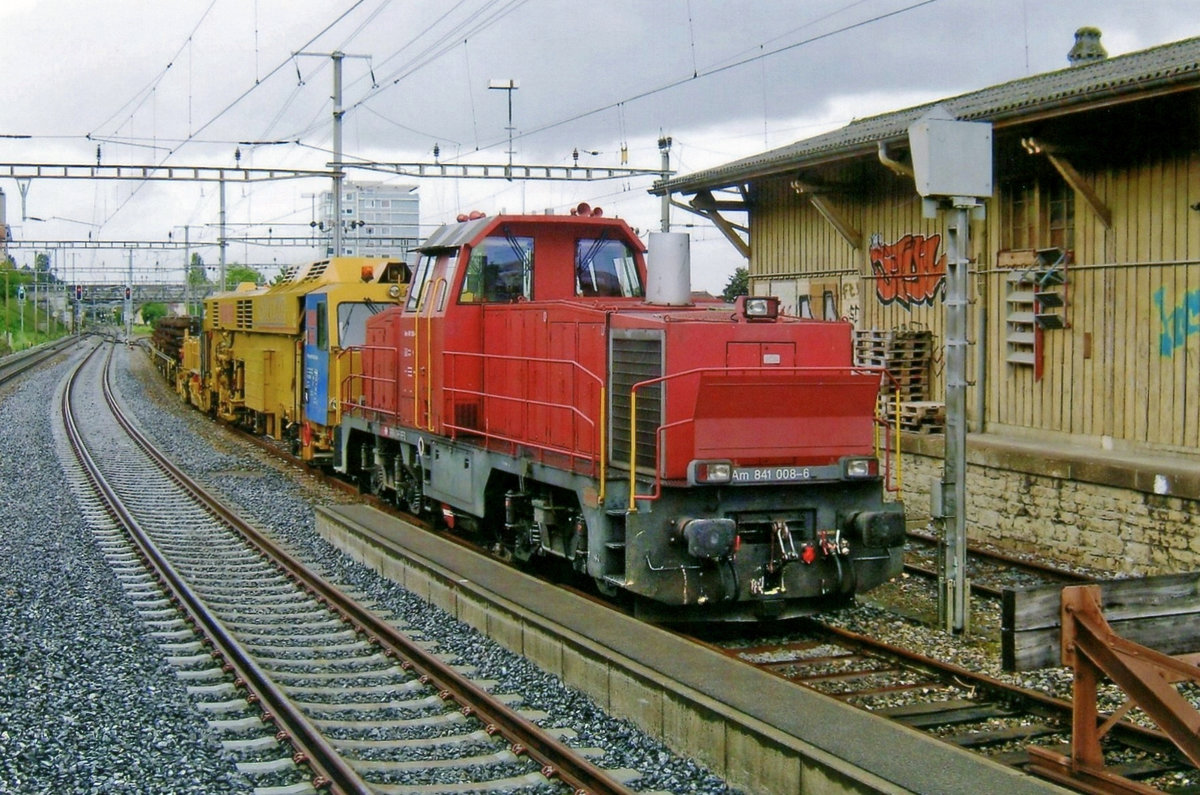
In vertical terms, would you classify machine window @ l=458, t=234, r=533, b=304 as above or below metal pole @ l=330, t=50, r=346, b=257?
below

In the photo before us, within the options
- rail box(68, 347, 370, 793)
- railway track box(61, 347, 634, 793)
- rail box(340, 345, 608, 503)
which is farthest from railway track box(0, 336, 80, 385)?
railway track box(61, 347, 634, 793)

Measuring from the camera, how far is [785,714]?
616 cm

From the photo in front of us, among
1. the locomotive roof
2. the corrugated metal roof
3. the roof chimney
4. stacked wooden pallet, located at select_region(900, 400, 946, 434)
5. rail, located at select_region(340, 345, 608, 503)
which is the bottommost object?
stacked wooden pallet, located at select_region(900, 400, 946, 434)

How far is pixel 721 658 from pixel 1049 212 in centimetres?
843

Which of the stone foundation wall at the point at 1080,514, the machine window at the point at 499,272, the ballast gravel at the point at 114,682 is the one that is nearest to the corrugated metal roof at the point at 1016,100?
the stone foundation wall at the point at 1080,514

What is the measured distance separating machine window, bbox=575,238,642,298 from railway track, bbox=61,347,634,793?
11.2 feet

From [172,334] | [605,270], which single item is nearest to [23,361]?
[172,334]

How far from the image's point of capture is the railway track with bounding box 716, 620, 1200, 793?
610 centimetres

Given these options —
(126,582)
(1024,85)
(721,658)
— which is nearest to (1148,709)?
(721,658)

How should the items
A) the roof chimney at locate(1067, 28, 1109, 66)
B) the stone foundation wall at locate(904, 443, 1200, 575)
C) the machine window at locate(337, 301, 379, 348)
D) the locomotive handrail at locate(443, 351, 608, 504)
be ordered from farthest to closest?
the roof chimney at locate(1067, 28, 1109, 66), the machine window at locate(337, 301, 379, 348), the stone foundation wall at locate(904, 443, 1200, 575), the locomotive handrail at locate(443, 351, 608, 504)

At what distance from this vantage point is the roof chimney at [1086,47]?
61.6ft

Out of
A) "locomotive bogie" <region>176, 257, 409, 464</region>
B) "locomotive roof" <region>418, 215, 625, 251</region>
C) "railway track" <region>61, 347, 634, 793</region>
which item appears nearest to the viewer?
"railway track" <region>61, 347, 634, 793</region>

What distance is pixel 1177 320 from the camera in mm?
11859

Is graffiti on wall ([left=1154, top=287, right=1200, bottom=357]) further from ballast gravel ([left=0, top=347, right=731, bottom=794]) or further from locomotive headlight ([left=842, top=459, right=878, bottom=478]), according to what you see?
ballast gravel ([left=0, top=347, right=731, bottom=794])
